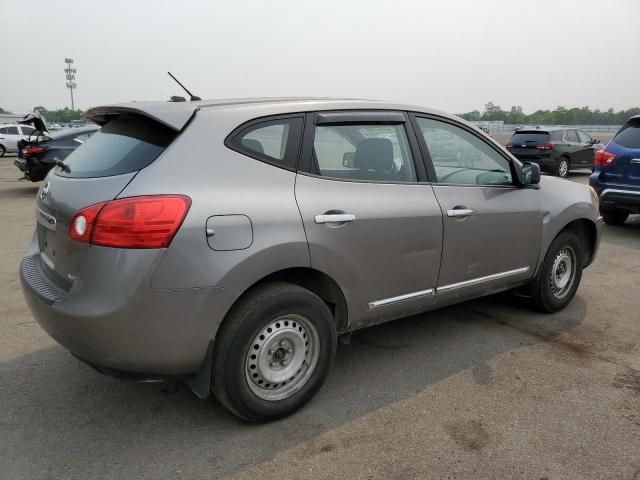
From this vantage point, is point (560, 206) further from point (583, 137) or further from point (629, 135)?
point (583, 137)

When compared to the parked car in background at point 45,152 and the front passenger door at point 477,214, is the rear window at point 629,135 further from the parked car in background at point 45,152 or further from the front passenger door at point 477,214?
the parked car in background at point 45,152

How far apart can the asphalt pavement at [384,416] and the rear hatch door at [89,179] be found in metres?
0.83

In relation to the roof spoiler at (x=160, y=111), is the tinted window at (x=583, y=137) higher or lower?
lower

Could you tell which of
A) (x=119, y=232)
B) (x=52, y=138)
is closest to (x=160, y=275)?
(x=119, y=232)

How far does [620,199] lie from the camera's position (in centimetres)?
779

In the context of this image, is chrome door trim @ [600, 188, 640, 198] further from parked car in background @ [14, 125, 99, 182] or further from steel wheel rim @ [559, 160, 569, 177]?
parked car in background @ [14, 125, 99, 182]

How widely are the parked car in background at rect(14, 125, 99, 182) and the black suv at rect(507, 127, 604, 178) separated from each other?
12.1m

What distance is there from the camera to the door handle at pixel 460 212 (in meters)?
3.52

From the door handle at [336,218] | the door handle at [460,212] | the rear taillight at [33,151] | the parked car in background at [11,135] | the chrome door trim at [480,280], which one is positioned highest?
the door handle at [336,218]

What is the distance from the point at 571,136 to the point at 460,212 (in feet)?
50.4

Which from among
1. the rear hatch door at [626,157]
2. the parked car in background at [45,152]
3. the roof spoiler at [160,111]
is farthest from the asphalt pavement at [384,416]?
the parked car in background at [45,152]

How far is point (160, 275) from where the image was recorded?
7.87 ft

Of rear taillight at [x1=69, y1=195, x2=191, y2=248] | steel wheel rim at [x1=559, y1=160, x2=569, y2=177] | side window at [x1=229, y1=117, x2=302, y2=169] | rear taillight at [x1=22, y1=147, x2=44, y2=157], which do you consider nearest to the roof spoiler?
side window at [x1=229, y1=117, x2=302, y2=169]

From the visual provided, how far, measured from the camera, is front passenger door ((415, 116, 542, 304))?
359 centimetres
